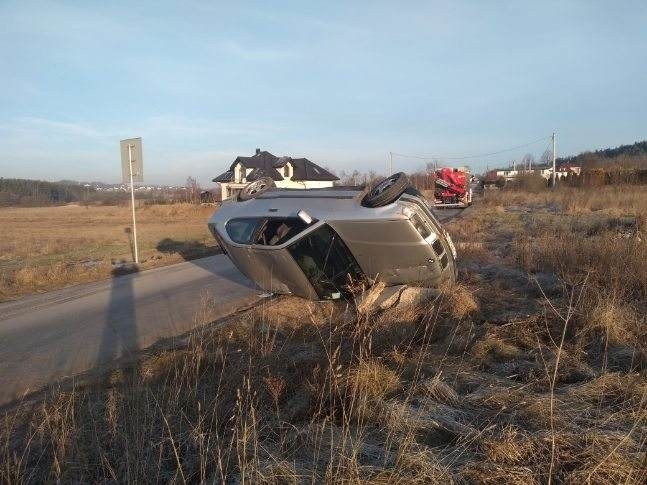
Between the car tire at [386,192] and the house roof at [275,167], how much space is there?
160 feet

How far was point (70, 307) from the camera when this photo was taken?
9.41 meters

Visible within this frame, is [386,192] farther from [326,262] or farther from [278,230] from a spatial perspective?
[278,230]

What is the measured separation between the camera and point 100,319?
8367 mm

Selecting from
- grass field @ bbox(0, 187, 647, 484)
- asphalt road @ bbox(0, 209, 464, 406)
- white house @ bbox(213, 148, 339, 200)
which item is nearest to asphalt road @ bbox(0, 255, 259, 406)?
asphalt road @ bbox(0, 209, 464, 406)

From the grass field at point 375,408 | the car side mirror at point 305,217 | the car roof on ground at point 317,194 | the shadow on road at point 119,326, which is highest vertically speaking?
the car roof on ground at point 317,194

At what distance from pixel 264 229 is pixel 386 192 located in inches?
75.4

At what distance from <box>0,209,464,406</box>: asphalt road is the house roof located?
44212mm

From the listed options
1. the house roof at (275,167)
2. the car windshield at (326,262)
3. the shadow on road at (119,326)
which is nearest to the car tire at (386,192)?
the car windshield at (326,262)

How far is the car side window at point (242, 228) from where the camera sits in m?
7.48

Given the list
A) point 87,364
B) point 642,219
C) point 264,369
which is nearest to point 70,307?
point 87,364

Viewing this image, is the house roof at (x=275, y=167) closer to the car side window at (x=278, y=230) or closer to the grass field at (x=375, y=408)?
the car side window at (x=278, y=230)

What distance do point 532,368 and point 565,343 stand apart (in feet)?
3.40

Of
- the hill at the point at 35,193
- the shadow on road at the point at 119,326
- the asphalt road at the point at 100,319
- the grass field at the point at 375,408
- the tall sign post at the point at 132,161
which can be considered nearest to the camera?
the grass field at the point at 375,408

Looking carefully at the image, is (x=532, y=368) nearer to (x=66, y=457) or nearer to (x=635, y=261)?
(x=66, y=457)
